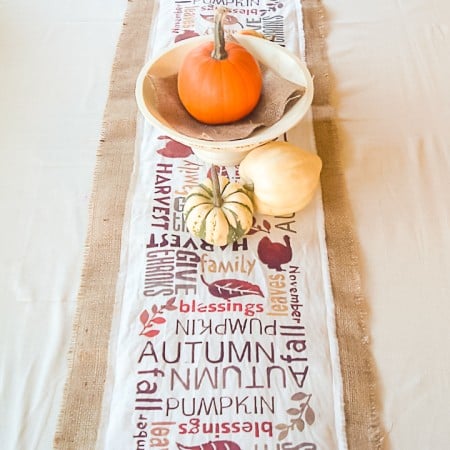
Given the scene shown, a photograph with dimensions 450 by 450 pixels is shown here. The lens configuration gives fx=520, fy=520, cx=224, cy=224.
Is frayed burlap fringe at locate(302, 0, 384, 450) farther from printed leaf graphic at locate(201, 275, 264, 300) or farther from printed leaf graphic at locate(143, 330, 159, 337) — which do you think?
printed leaf graphic at locate(143, 330, 159, 337)

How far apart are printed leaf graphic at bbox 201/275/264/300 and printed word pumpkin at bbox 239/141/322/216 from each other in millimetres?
109

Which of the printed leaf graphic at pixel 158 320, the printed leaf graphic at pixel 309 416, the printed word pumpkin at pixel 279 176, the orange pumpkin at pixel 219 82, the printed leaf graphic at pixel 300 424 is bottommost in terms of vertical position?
the printed leaf graphic at pixel 300 424

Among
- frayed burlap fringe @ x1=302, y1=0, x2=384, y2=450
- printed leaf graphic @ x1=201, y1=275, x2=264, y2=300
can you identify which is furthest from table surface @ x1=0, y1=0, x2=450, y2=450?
printed leaf graphic @ x1=201, y1=275, x2=264, y2=300

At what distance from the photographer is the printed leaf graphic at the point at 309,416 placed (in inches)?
21.9

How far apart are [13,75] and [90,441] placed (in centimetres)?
65

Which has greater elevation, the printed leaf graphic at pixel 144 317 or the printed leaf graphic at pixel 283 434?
the printed leaf graphic at pixel 144 317

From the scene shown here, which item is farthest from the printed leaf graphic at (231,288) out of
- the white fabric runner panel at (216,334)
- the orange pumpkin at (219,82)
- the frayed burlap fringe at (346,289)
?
the orange pumpkin at (219,82)

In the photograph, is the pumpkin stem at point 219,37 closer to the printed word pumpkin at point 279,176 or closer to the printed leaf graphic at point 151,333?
the printed word pumpkin at point 279,176

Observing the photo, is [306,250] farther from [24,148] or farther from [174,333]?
[24,148]

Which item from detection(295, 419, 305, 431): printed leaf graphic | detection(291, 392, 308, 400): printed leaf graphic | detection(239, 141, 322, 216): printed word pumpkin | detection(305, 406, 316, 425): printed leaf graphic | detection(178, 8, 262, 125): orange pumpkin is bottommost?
detection(295, 419, 305, 431): printed leaf graphic

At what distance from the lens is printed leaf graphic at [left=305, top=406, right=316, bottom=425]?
0.56m

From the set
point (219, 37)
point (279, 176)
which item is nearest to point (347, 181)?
point (279, 176)

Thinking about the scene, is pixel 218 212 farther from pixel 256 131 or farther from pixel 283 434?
pixel 283 434

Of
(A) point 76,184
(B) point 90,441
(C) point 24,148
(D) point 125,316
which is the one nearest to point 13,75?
(C) point 24,148
